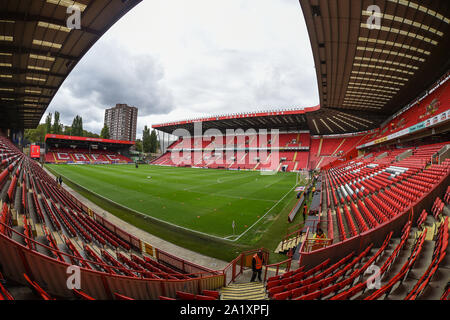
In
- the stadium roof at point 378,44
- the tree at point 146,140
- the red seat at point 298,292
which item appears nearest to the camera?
the red seat at point 298,292

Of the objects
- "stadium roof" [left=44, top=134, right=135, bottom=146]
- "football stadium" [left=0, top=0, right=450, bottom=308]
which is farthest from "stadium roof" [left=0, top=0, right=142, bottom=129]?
"stadium roof" [left=44, top=134, right=135, bottom=146]

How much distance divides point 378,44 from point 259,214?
14.7 metres

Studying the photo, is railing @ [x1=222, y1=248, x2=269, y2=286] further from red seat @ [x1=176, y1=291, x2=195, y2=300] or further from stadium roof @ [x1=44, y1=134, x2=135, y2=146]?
stadium roof @ [x1=44, y1=134, x2=135, y2=146]

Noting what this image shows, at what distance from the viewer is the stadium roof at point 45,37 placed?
8875mm

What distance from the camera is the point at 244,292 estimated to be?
5551 mm

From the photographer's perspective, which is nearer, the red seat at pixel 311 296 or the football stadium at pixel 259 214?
the red seat at pixel 311 296

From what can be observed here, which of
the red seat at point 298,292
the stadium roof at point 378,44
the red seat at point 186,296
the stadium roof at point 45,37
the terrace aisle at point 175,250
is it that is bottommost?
the terrace aisle at point 175,250

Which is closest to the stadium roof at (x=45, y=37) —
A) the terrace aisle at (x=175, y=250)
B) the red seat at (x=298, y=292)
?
the terrace aisle at (x=175, y=250)

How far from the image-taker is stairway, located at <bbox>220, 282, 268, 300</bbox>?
518 cm

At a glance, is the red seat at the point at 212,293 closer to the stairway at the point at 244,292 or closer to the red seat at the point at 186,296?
the stairway at the point at 244,292

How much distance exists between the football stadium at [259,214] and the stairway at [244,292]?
62 millimetres
